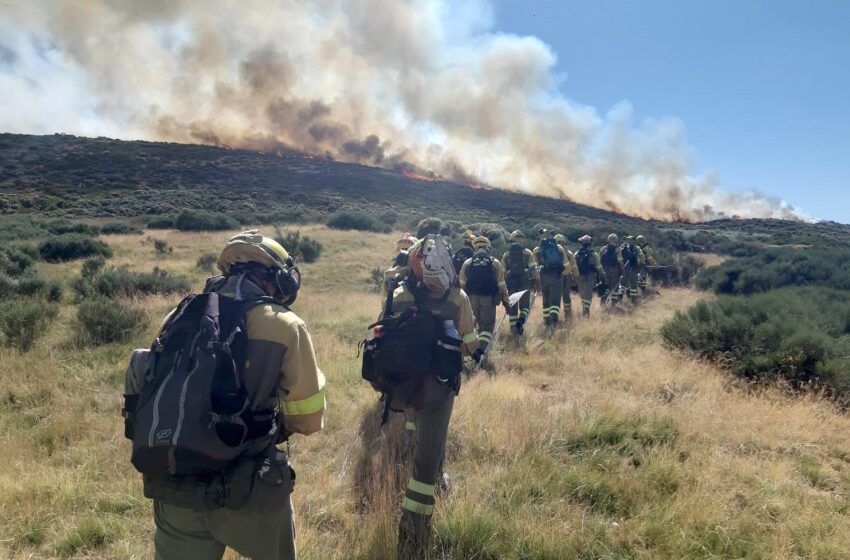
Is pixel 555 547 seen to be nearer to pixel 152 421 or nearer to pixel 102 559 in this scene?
pixel 152 421

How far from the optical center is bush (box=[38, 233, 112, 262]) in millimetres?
17391

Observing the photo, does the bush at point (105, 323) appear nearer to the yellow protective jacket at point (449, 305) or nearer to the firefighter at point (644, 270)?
the yellow protective jacket at point (449, 305)

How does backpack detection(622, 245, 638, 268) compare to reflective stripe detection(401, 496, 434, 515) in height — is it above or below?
above

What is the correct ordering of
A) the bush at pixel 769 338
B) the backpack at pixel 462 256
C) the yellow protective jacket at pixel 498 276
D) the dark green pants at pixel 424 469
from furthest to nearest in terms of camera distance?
the backpack at pixel 462 256
the yellow protective jacket at pixel 498 276
the bush at pixel 769 338
the dark green pants at pixel 424 469

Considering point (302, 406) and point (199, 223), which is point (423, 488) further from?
point (199, 223)

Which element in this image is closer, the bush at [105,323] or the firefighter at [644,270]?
the bush at [105,323]

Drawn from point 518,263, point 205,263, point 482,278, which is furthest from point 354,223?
point 482,278

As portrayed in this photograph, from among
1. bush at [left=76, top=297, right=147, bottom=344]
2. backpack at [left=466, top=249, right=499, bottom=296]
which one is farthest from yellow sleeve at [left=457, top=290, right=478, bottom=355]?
bush at [left=76, top=297, right=147, bottom=344]

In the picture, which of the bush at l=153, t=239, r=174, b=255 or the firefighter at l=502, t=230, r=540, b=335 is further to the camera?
the bush at l=153, t=239, r=174, b=255

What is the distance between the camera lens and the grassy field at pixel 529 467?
331cm

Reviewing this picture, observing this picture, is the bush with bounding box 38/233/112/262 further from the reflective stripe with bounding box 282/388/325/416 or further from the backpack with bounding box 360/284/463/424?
the reflective stripe with bounding box 282/388/325/416

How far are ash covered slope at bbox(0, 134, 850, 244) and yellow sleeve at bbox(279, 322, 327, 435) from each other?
3358 centimetres

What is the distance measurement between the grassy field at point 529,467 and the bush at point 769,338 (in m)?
0.52

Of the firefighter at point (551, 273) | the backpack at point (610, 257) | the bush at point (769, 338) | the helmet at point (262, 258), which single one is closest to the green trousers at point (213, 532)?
the helmet at point (262, 258)
